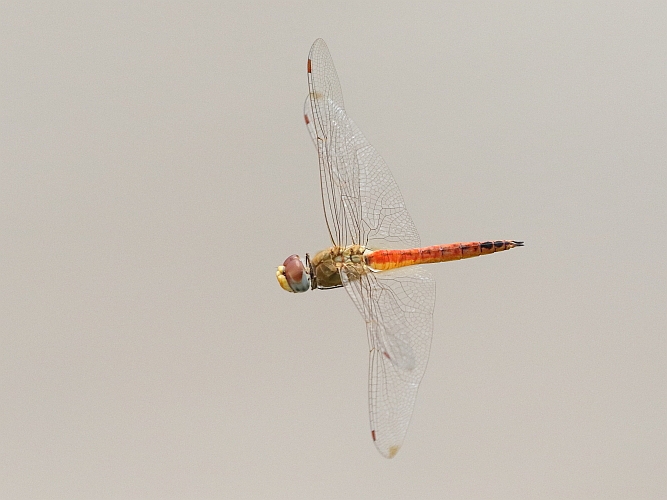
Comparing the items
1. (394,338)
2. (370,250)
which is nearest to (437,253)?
(370,250)

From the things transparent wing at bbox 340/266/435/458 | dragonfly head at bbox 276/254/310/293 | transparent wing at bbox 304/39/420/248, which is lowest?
transparent wing at bbox 340/266/435/458

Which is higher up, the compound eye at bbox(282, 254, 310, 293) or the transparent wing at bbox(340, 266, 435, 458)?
the compound eye at bbox(282, 254, 310, 293)

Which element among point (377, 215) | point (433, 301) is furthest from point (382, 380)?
point (377, 215)

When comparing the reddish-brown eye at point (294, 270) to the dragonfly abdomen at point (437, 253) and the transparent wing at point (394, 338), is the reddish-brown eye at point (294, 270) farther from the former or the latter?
the dragonfly abdomen at point (437, 253)

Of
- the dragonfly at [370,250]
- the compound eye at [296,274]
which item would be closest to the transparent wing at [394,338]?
the dragonfly at [370,250]

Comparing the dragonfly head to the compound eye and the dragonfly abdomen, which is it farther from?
the dragonfly abdomen

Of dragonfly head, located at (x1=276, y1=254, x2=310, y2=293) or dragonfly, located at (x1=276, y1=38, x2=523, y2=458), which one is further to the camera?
dragonfly head, located at (x1=276, y1=254, x2=310, y2=293)

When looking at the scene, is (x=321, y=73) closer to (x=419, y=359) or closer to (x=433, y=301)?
(x=433, y=301)

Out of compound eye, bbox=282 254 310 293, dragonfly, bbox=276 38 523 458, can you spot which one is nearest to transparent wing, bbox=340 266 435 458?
dragonfly, bbox=276 38 523 458
